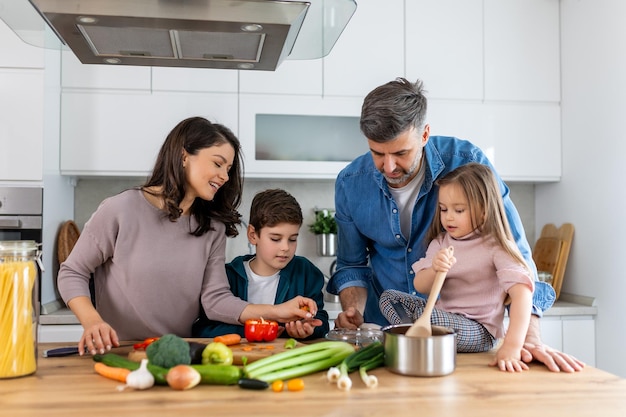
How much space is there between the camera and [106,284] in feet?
5.96

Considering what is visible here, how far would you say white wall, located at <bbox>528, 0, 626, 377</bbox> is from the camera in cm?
287

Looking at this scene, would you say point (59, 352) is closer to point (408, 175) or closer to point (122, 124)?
point (408, 175)

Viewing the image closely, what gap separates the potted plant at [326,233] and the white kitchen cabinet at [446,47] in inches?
33.9

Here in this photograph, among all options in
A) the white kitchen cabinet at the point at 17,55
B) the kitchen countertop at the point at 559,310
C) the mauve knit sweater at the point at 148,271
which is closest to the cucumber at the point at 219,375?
the mauve knit sweater at the point at 148,271

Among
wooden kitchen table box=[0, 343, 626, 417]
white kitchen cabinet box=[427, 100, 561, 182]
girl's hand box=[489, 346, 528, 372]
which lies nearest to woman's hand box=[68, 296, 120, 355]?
wooden kitchen table box=[0, 343, 626, 417]

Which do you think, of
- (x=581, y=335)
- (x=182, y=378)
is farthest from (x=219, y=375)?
(x=581, y=335)

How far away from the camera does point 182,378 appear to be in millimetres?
1146

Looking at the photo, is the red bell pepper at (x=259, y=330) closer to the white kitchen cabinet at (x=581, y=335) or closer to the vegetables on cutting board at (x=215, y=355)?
the vegetables on cutting board at (x=215, y=355)

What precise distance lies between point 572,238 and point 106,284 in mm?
2481

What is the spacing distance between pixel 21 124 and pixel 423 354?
2.31 meters

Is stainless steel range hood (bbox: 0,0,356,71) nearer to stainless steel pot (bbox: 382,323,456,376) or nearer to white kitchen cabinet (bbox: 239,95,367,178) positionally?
stainless steel pot (bbox: 382,323,456,376)

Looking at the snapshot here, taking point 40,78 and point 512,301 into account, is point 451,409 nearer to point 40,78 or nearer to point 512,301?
point 512,301

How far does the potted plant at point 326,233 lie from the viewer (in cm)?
335

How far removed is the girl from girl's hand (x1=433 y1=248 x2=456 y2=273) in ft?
0.33
